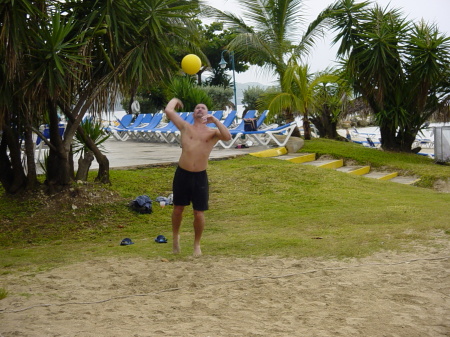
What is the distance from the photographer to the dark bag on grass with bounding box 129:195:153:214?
32.8 ft

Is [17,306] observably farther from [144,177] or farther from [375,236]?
[144,177]

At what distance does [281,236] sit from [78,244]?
273 cm

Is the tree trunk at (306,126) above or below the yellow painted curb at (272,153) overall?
above

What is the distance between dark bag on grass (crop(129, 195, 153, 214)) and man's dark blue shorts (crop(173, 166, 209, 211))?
3472mm

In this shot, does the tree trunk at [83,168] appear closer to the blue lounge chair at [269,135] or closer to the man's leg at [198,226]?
the man's leg at [198,226]

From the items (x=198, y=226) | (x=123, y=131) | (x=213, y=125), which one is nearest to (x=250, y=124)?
(x=213, y=125)

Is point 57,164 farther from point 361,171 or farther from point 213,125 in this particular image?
point 213,125

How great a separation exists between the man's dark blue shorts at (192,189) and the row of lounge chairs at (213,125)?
32.4 feet

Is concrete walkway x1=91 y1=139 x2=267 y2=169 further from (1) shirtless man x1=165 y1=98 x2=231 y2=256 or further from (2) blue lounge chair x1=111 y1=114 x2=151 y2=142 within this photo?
(1) shirtless man x1=165 y1=98 x2=231 y2=256

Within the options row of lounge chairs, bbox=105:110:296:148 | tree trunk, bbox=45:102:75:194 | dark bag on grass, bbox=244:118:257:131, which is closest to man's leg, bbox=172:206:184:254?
tree trunk, bbox=45:102:75:194

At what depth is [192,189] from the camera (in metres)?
6.59

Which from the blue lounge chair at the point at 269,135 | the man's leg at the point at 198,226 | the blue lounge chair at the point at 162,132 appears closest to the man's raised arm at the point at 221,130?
the man's leg at the point at 198,226

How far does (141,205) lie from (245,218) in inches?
67.3

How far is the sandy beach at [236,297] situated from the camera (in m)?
4.32
